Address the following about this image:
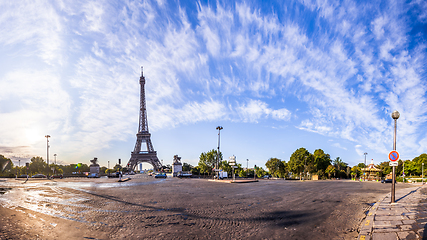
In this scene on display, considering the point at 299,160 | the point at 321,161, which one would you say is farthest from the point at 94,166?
the point at 321,161

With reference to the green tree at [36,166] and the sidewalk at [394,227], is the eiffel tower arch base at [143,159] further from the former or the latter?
the sidewalk at [394,227]

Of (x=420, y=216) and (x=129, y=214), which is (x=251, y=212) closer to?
(x=129, y=214)

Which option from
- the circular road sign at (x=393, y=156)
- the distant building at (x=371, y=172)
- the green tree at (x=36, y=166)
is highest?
the circular road sign at (x=393, y=156)

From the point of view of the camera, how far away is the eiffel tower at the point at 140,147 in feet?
292

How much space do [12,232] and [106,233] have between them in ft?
9.67

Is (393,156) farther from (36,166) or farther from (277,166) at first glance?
(36,166)

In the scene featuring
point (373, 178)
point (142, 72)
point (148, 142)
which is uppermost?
point (142, 72)

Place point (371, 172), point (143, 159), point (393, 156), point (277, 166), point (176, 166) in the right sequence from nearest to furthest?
point (393, 156), point (371, 172), point (176, 166), point (143, 159), point (277, 166)

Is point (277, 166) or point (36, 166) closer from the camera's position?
point (36, 166)

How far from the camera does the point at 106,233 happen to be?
648cm

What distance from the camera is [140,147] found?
94.2 metres

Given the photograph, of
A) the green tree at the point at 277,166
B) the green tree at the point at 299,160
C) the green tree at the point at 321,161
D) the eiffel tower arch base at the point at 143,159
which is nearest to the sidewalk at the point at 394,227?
the green tree at the point at 299,160

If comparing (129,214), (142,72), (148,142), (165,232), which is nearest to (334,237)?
(165,232)

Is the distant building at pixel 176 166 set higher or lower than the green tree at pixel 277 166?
higher
